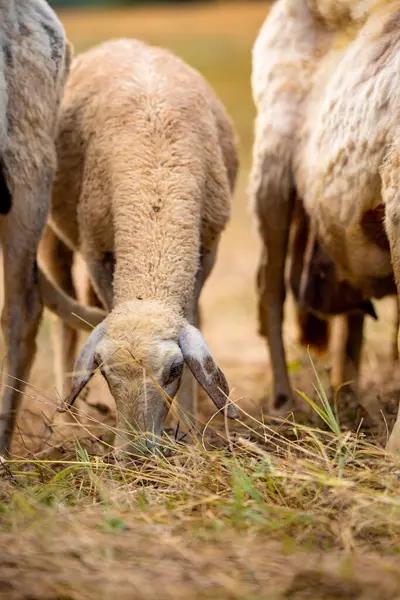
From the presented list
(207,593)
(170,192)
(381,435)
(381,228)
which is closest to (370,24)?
(381,228)

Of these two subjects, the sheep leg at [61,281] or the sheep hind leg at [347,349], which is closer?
the sheep leg at [61,281]

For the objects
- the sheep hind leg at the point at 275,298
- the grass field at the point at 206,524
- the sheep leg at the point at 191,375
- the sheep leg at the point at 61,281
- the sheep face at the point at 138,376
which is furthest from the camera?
the sheep leg at the point at 61,281

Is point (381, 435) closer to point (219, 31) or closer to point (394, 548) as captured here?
point (394, 548)

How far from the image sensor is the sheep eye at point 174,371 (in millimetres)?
3983

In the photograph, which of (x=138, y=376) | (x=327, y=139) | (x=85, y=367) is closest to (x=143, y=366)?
(x=138, y=376)

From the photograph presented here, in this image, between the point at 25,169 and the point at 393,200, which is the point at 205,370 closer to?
the point at 393,200

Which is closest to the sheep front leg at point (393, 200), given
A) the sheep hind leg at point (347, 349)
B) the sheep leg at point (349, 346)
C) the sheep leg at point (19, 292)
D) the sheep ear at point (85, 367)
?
the sheep ear at point (85, 367)

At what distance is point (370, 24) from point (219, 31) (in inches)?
451

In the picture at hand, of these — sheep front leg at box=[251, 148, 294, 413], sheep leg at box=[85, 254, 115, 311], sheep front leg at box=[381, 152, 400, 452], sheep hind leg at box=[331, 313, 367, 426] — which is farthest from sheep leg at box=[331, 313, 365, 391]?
sheep front leg at box=[381, 152, 400, 452]

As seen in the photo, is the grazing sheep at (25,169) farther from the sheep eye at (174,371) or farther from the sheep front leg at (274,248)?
the sheep front leg at (274,248)

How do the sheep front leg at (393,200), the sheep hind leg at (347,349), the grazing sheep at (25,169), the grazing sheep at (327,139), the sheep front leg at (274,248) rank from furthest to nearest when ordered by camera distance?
the sheep hind leg at (347,349) → the sheep front leg at (274,248) → the grazing sheep at (327,139) → the grazing sheep at (25,169) → the sheep front leg at (393,200)

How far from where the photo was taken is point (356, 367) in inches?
257

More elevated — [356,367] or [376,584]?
[376,584]

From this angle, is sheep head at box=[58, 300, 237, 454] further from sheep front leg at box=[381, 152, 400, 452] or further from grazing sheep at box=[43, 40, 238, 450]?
sheep front leg at box=[381, 152, 400, 452]
